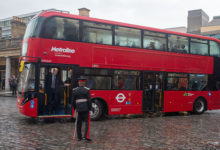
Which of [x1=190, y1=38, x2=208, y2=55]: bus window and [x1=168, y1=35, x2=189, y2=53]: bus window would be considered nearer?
[x1=168, y1=35, x2=189, y2=53]: bus window

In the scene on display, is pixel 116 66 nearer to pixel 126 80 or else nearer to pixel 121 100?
pixel 126 80

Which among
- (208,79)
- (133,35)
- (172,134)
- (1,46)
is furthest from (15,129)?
(1,46)

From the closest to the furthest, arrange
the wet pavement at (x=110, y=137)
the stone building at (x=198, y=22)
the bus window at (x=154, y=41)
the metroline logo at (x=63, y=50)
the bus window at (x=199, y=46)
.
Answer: the wet pavement at (x=110, y=137) < the metroline logo at (x=63, y=50) < the bus window at (x=154, y=41) < the bus window at (x=199, y=46) < the stone building at (x=198, y=22)

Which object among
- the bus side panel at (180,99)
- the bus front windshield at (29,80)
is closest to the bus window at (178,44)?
the bus side panel at (180,99)

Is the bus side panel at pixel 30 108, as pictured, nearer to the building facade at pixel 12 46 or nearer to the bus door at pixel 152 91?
the bus door at pixel 152 91

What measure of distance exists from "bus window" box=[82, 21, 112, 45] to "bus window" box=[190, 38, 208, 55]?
520 centimetres

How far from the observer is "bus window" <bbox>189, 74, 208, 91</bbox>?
14336mm

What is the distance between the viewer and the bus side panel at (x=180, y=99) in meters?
13.5

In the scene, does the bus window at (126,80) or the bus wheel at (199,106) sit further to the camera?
the bus wheel at (199,106)

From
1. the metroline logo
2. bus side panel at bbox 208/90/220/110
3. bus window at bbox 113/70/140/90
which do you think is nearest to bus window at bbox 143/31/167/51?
bus window at bbox 113/70/140/90

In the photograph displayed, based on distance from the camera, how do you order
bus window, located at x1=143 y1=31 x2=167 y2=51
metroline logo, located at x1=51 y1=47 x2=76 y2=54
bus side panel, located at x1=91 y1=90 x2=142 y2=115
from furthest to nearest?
bus window, located at x1=143 y1=31 x2=167 y2=51 → bus side panel, located at x1=91 y1=90 x2=142 y2=115 → metroline logo, located at x1=51 y1=47 x2=76 y2=54

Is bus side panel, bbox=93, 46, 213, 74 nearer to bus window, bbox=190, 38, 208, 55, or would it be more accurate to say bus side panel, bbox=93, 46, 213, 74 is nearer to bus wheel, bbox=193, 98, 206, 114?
bus window, bbox=190, 38, 208, 55

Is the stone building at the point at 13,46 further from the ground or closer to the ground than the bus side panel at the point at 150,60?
further from the ground

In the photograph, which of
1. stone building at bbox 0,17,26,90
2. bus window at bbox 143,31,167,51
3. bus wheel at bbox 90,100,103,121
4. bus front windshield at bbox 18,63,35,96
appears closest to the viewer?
bus front windshield at bbox 18,63,35,96
